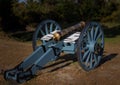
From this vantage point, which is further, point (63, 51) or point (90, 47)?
point (63, 51)

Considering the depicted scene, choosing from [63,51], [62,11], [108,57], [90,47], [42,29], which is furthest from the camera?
[62,11]

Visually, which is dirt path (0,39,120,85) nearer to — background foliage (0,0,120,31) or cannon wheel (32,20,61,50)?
cannon wheel (32,20,61,50)

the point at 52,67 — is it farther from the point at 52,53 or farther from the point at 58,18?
the point at 58,18

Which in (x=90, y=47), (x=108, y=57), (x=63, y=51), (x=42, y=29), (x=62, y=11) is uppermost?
(x=42, y=29)

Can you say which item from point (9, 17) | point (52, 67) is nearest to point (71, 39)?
point (52, 67)

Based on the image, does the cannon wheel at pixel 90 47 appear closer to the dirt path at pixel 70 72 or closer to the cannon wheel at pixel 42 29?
the dirt path at pixel 70 72

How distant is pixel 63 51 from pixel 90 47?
2.60ft

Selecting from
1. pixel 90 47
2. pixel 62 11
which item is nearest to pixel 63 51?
pixel 90 47

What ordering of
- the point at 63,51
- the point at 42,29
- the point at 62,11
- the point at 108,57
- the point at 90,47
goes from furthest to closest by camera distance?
the point at 62,11 < the point at 108,57 < the point at 42,29 < the point at 63,51 < the point at 90,47

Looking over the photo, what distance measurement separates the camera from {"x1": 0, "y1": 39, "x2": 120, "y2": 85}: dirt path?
27.0 feet

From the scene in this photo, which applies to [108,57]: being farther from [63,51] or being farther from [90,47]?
[63,51]

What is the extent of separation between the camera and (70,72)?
9086 mm

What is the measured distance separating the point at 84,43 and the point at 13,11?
16517 millimetres

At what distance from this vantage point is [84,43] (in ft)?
29.2
